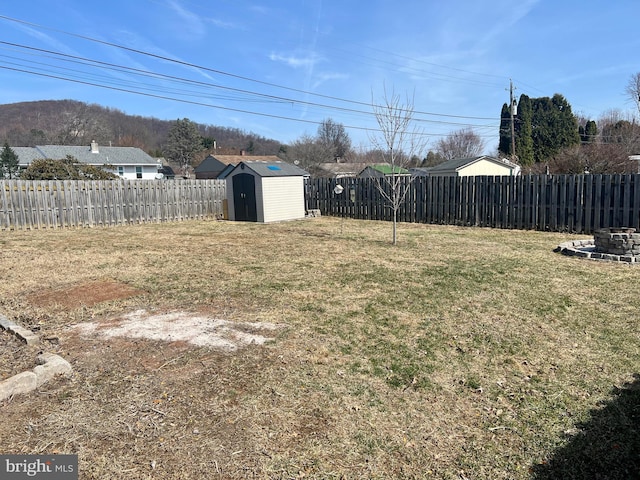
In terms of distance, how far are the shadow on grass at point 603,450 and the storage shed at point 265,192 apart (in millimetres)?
13723

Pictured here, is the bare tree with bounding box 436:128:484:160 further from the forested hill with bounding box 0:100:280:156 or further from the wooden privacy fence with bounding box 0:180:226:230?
the wooden privacy fence with bounding box 0:180:226:230

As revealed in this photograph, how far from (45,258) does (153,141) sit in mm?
62814

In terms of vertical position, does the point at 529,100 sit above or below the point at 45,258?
above

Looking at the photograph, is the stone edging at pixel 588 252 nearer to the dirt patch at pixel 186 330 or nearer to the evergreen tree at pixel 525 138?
the dirt patch at pixel 186 330

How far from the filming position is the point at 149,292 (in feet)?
18.0

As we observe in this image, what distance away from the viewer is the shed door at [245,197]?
52.4 feet

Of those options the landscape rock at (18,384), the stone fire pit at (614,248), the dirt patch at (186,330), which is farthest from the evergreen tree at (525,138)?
the landscape rock at (18,384)

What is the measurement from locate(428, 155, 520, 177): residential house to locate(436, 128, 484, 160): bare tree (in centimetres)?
2137

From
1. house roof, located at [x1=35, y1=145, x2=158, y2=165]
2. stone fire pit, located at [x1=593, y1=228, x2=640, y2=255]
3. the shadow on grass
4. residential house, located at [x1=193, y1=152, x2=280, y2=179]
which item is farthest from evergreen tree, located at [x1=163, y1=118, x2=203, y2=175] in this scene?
the shadow on grass

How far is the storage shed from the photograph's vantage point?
51.5 feet

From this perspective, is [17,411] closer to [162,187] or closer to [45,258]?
[45,258]

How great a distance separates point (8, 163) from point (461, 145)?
161 ft

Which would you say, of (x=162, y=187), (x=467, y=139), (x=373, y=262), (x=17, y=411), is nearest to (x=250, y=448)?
(x=17, y=411)

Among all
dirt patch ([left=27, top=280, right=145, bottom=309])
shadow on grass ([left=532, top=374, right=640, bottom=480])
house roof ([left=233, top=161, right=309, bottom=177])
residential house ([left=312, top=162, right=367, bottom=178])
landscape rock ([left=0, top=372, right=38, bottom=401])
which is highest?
residential house ([left=312, top=162, right=367, bottom=178])
